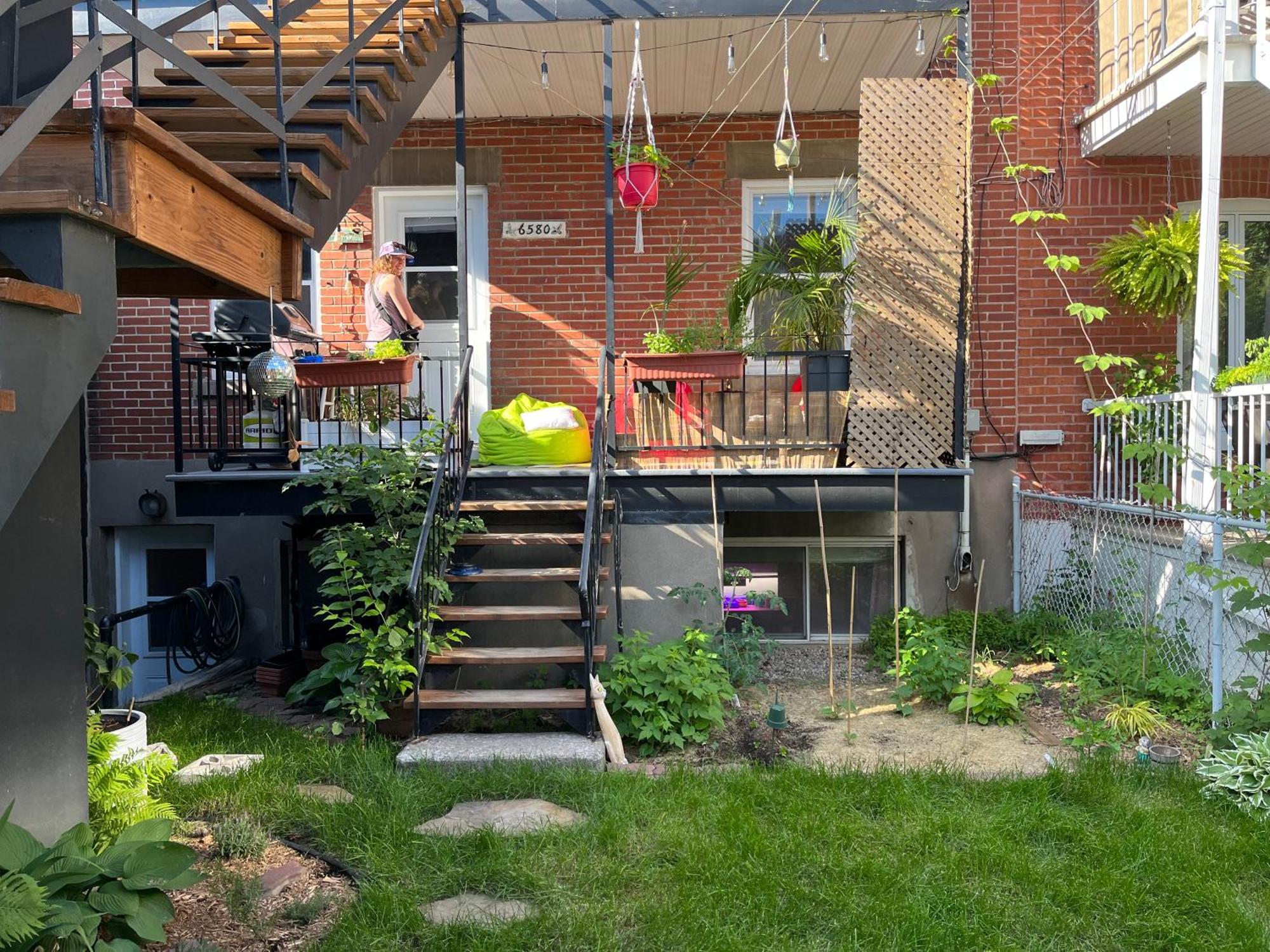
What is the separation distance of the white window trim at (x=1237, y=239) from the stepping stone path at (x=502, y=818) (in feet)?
21.3

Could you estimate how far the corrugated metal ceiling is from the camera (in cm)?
692

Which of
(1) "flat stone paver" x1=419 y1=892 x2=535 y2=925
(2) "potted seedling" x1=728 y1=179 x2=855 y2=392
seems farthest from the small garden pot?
(1) "flat stone paver" x1=419 y1=892 x2=535 y2=925

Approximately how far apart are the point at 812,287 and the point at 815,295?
81mm

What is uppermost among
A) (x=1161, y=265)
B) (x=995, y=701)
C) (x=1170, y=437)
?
(x=1161, y=265)

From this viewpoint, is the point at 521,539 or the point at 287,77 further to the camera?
the point at 521,539

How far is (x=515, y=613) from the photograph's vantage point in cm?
549

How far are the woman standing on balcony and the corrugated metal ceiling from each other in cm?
155

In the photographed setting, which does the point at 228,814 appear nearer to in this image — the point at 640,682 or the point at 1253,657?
the point at 640,682

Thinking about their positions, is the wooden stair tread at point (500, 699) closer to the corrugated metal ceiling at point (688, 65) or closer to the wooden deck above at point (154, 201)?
the wooden deck above at point (154, 201)

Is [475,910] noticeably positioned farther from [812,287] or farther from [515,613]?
[812,287]

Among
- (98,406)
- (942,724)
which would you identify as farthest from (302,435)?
(942,724)

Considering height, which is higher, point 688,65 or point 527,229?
point 688,65

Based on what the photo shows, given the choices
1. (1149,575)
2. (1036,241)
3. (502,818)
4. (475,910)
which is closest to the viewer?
(475,910)

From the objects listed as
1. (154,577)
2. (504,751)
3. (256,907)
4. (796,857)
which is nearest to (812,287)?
(504,751)
